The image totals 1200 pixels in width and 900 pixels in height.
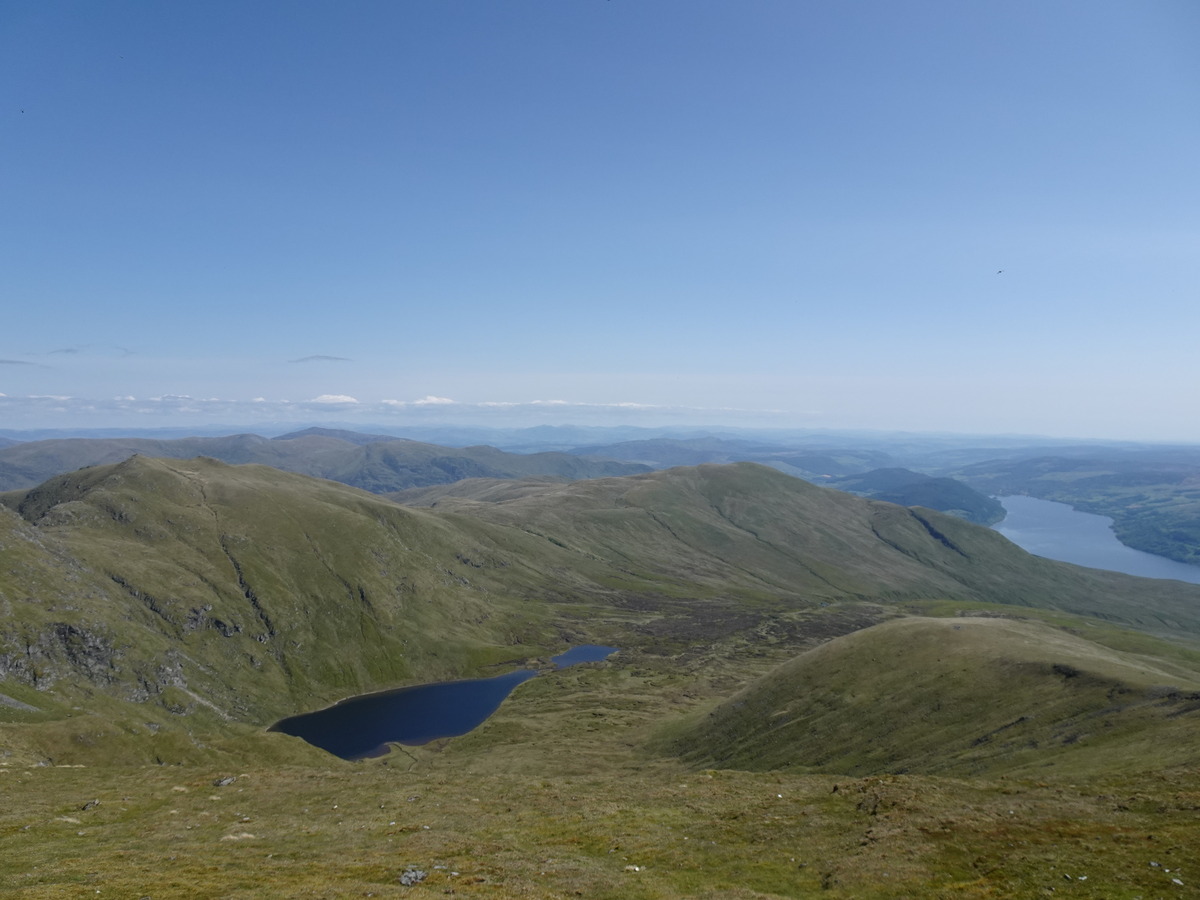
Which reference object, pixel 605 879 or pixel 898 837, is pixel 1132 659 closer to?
pixel 898 837

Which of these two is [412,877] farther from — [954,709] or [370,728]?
[370,728]

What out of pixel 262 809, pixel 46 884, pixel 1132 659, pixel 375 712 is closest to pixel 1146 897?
pixel 46 884

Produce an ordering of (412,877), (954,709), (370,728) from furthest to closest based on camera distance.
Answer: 1. (370,728)
2. (954,709)
3. (412,877)

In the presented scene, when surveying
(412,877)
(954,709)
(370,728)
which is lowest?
(370,728)

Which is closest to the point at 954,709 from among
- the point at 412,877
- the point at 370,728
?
the point at 412,877

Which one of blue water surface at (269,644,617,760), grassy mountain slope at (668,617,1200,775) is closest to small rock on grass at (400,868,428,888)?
grassy mountain slope at (668,617,1200,775)

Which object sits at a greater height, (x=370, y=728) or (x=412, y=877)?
(x=412, y=877)

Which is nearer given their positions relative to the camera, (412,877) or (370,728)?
(412,877)

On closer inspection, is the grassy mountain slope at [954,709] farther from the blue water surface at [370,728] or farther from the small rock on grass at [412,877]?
the blue water surface at [370,728]

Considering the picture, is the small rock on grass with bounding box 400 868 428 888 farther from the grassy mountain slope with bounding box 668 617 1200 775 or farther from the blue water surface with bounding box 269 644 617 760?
the blue water surface with bounding box 269 644 617 760
